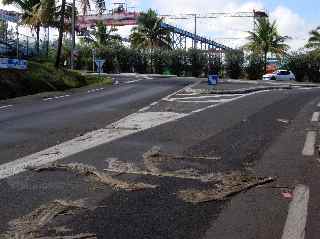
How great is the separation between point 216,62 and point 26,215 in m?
56.3

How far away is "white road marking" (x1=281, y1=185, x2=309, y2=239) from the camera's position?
16.6ft

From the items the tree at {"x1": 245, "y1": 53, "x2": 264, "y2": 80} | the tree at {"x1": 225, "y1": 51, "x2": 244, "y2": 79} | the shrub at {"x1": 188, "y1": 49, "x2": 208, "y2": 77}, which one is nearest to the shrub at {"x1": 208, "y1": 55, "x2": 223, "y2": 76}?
the shrub at {"x1": 188, "y1": 49, "x2": 208, "y2": 77}

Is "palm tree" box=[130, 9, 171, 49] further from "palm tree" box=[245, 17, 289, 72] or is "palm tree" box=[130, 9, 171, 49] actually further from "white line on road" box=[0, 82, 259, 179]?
"white line on road" box=[0, 82, 259, 179]

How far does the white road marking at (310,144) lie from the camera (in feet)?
31.6

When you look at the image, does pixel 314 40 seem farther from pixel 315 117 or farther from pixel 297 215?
pixel 297 215

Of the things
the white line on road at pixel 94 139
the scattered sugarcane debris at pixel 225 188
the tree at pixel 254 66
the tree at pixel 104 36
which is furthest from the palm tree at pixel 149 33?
the scattered sugarcane debris at pixel 225 188

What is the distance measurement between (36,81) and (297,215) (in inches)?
952

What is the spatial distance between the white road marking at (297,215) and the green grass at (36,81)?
62.8ft

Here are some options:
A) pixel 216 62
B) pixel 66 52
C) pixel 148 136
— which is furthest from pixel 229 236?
pixel 66 52

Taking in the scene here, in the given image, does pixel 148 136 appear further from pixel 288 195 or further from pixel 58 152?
pixel 288 195

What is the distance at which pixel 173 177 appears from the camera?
730cm

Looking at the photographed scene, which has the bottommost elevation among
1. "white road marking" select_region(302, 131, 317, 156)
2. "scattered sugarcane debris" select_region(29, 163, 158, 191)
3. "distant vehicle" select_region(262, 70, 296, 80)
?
"white road marking" select_region(302, 131, 317, 156)

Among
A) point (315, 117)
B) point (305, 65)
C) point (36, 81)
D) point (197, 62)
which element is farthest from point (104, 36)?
point (315, 117)

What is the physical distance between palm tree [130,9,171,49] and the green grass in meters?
35.9
